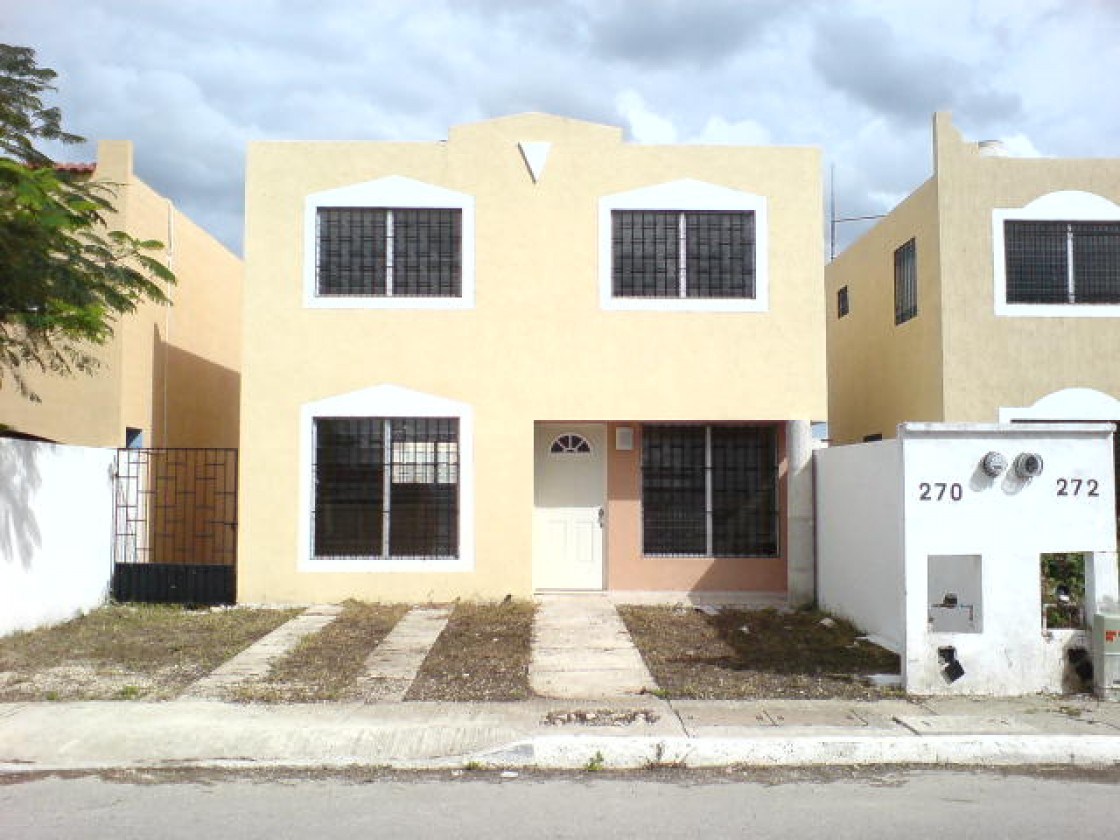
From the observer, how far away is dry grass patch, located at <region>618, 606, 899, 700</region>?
27.5ft

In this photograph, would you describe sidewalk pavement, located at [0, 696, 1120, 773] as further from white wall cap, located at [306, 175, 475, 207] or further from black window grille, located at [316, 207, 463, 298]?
white wall cap, located at [306, 175, 475, 207]

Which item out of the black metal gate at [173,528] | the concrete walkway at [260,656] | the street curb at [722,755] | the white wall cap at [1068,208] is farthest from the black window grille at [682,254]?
the street curb at [722,755]

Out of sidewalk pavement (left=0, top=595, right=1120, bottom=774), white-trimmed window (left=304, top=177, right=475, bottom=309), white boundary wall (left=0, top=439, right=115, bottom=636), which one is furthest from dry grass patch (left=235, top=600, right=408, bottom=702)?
white-trimmed window (left=304, top=177, right=475, bottom=309)

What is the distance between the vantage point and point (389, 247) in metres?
12.7

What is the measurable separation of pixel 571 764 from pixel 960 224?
382 inches

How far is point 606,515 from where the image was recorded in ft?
42.8

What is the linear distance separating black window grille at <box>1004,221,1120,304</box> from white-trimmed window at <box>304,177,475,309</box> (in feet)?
23.3

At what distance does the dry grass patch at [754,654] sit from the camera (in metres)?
8.38

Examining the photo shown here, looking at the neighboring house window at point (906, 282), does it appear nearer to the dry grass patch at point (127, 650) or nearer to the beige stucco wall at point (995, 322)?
the beige stucco wall at point (995, 322)

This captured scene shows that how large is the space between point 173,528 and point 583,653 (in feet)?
24.4

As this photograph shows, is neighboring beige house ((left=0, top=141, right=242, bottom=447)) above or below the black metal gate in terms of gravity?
above

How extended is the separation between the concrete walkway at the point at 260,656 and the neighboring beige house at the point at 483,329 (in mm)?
850

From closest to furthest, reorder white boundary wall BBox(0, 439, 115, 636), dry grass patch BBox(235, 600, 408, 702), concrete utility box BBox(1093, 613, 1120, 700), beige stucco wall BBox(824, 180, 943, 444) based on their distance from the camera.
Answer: concrete utility box BBox(1093, 613, 1120, 700)
dry grass patch BBox(235, 600, 408, 702)
white boundary wall BBox(0, 439, 115, 636)
beige stucco wall BBox(824, 180, 943, 444)

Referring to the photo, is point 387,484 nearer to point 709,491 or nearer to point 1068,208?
point 709,491
